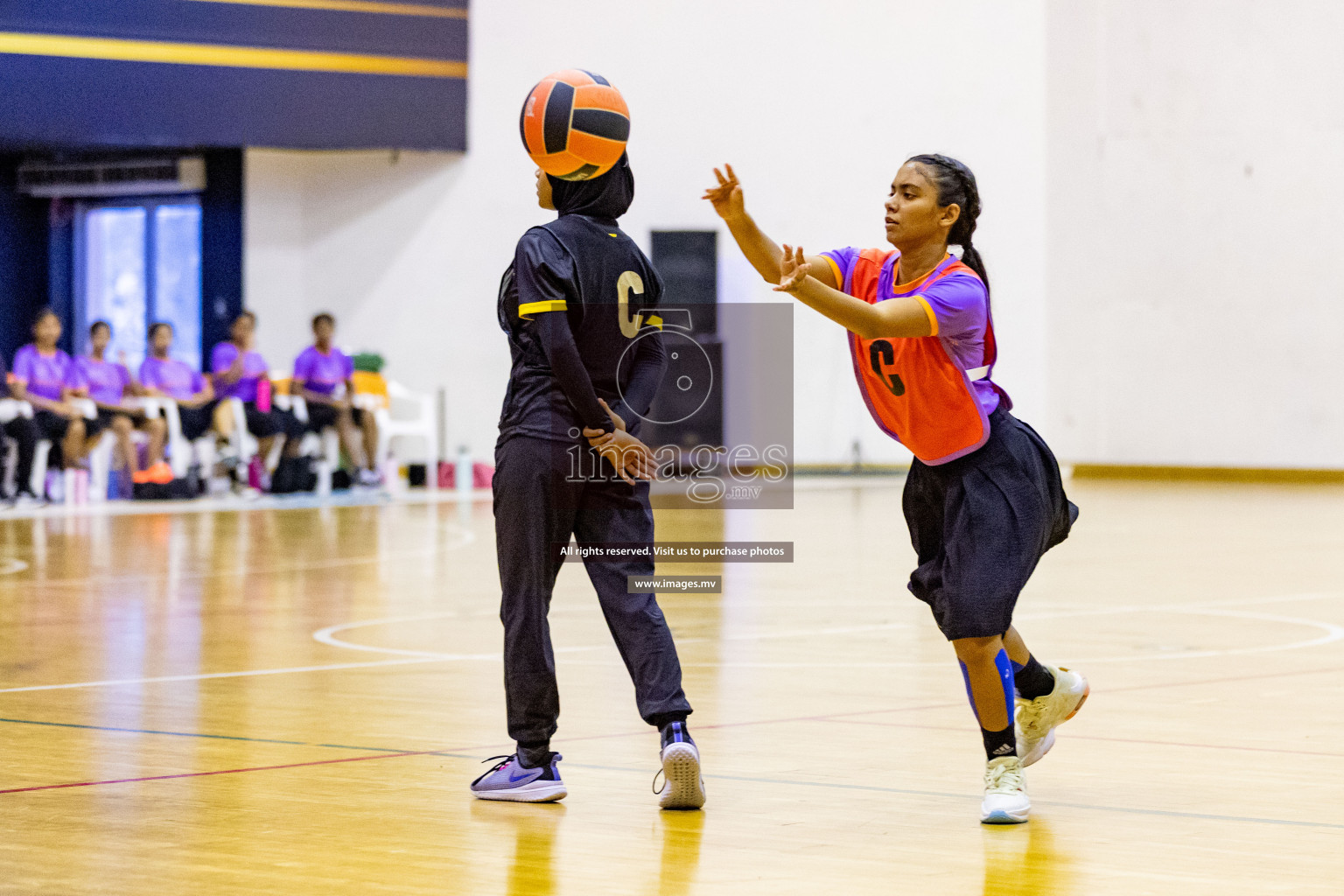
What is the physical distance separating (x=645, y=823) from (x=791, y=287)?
127 centimetres

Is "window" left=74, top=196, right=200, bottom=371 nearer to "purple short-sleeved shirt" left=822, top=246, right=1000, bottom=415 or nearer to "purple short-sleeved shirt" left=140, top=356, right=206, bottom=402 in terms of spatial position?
"purple short-sleeved shirt" left=140, top=356, right=206, bottom=402

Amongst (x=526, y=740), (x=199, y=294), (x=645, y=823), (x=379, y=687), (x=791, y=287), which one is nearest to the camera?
(x=791, y=287)

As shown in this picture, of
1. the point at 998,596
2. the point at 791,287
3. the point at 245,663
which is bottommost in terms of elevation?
the point at 245,663

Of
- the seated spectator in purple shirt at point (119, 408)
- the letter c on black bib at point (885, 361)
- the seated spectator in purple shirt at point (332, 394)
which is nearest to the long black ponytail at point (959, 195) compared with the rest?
the letter c on black bib at point (885, 361)

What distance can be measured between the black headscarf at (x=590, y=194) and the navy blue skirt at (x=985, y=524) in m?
0.99

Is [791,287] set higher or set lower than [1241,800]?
higher

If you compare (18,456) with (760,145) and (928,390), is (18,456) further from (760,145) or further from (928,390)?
(928,390)

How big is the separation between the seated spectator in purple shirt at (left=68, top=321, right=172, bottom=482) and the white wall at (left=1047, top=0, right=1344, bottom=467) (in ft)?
35.3

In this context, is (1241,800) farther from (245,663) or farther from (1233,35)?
(1233,35)

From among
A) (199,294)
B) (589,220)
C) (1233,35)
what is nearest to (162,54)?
(199,294)

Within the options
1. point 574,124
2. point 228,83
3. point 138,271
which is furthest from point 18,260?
point 574,124

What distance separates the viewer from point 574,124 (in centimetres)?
426

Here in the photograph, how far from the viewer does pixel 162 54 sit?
17656 millimetres

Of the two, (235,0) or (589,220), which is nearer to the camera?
(589,220)
